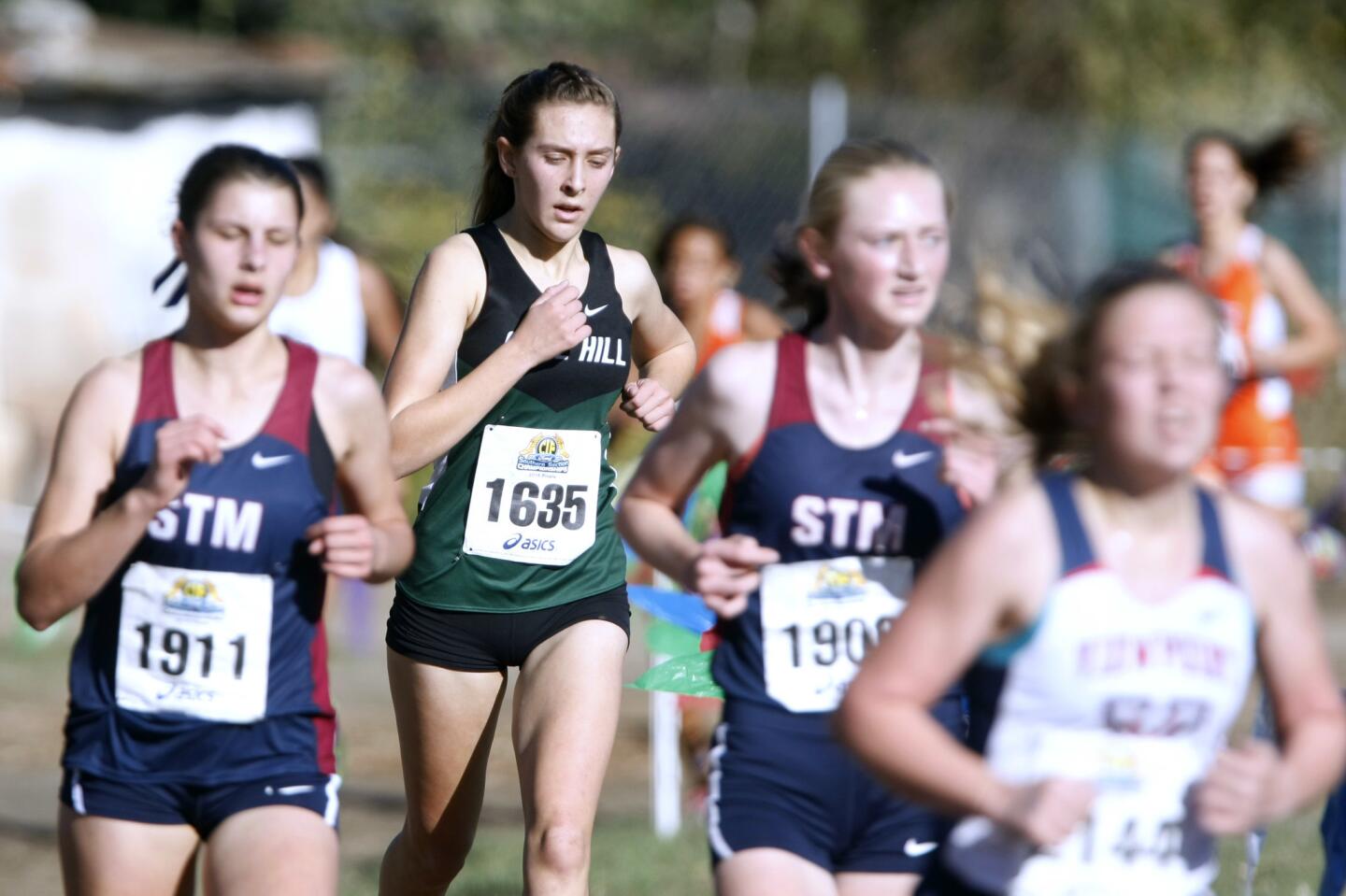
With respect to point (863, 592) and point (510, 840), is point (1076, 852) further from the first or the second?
point (510, 840)

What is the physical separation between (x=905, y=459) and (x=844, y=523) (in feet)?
0.57

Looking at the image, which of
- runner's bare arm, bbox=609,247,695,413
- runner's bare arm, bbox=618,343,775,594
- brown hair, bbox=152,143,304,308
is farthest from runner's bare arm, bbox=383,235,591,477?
brown hair, bbox=152,143,304,308

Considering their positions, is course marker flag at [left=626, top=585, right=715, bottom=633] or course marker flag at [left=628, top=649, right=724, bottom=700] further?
course marker flag at [left=626, top=585, right=715, bottom=633]

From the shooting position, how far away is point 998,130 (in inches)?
585

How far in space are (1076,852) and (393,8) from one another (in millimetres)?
17960

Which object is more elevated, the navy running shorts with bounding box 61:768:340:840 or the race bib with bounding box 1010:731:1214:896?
the race bib with bounding box 1010:731:1214:896

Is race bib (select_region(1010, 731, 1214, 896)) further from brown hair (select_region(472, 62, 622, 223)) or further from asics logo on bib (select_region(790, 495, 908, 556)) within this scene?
brown hair (select_region(472, 62, 622, 223))

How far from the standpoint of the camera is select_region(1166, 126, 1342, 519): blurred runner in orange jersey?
7.74 m

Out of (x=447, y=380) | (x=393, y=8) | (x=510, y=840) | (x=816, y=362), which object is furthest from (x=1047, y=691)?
(x=393, y=8)

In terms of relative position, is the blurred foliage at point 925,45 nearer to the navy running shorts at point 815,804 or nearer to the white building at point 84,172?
the white building at point 84,172

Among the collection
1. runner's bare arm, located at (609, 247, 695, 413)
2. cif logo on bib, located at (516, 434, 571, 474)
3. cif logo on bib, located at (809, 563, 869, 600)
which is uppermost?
runner's bare arm, located at (609, 247, 695, 413)

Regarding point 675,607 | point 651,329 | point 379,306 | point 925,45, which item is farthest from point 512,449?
point 925,45

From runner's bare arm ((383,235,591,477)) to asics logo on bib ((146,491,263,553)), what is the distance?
0.56m

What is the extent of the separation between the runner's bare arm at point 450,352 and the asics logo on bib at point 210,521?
56 cm
